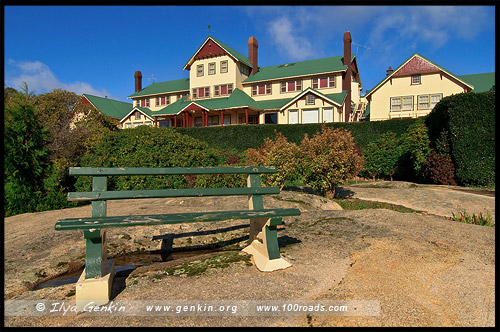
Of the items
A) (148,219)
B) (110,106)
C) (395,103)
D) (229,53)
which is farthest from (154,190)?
(110,106)

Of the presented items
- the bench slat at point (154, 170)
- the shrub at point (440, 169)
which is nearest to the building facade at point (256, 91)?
the shrub at point (440, 169)

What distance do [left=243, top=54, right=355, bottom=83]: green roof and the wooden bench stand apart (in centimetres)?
3011

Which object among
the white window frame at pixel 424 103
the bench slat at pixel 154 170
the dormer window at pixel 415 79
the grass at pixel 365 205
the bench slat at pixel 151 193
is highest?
the dormer window at pixel 415 79

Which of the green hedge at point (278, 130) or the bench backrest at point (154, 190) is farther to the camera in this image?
the green hedge at point (278, 130)

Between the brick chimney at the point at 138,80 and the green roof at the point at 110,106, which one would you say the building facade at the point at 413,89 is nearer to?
the brick chimney at the point at 138,80

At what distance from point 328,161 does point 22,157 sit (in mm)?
8549

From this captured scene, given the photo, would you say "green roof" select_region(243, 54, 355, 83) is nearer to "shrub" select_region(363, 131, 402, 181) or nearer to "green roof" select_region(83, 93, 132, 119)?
"shrub" select_region(363, 131, 402, 181)

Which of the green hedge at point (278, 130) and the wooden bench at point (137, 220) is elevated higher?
the green hedge at point (278, 130)

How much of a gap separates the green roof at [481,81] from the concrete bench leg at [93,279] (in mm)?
A: 36050

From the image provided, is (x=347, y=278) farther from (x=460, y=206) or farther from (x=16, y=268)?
(x=460, y=206)

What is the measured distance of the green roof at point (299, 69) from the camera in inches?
1245

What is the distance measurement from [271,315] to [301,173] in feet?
26.4

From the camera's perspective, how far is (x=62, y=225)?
2756 millimetres

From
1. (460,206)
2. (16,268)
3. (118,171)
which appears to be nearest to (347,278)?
(118,171)
